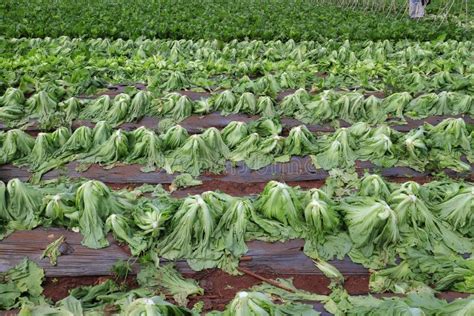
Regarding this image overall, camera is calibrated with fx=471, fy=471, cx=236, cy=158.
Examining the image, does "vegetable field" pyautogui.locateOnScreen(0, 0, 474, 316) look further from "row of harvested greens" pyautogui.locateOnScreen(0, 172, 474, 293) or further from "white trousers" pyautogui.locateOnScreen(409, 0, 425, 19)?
"white trousers" pyautogui.locateOnScreen(409, 0, 425, 19)

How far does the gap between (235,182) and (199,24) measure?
8.46 meters

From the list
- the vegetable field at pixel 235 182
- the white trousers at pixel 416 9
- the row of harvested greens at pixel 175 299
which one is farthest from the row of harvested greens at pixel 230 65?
the white trousers at pixel 416 9

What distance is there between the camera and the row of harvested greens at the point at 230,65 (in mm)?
7898

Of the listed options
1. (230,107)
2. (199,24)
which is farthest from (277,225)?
(199,24)

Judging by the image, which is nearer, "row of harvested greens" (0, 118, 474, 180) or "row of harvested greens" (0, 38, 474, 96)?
"row of harvested greens" (0, 118, 474, 180)

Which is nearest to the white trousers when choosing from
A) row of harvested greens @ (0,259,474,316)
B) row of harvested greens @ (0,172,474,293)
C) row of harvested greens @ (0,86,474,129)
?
row of harvested greens @ (0,86,474,129)

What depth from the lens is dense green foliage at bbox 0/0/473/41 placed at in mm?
12086

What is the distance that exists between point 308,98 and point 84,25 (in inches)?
303

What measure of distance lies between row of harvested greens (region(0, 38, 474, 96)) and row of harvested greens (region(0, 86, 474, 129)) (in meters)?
0.54

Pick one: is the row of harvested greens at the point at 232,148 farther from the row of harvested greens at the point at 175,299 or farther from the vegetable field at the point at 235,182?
the row of harvested greens at the point at 175,299

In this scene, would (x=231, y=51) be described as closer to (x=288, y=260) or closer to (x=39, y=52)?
(x=39, y=52)

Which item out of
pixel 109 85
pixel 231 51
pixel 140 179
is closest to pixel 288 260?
pixel 140 179

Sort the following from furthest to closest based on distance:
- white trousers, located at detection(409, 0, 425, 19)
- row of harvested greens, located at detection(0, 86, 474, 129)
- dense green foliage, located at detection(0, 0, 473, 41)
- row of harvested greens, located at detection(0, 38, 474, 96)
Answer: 1. white trousers, located at detection(409, 0, 425, 19)
2. dense green foliage, located at detection(0, 0, 473, 41)
3. row of harvested greens, located at detection(0, 38, 474, 96)
4. row of harvested greens, located at detection(0, 86, 474, 129)

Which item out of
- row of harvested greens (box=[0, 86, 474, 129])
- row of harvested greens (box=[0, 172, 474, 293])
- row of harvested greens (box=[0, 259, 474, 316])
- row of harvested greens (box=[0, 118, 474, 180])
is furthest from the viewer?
row of harvested greens (box=[0, 86, 474, 129])
